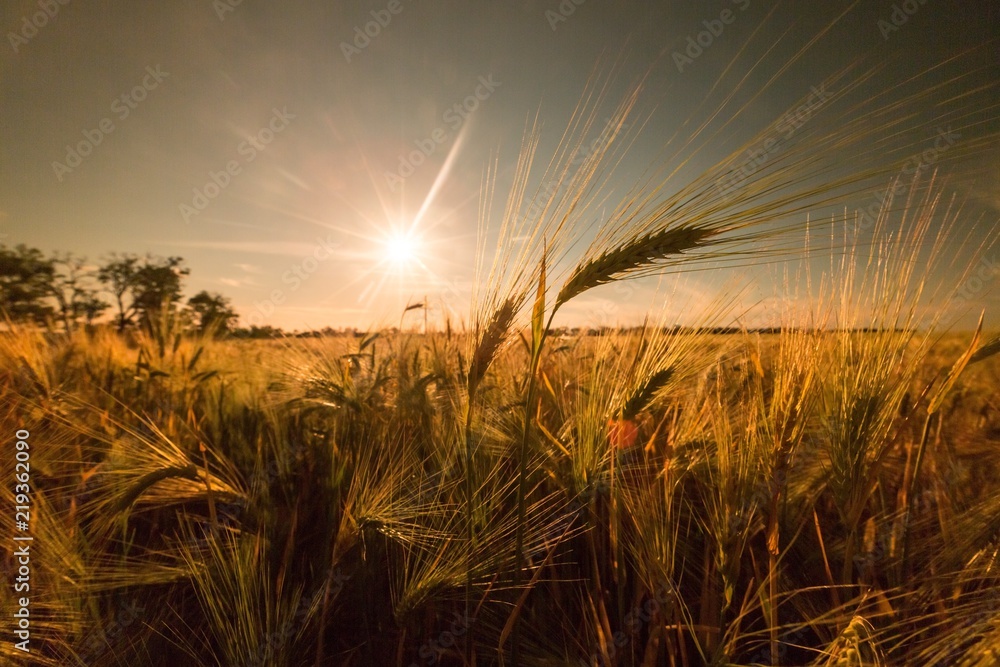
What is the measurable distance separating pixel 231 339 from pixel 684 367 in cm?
352

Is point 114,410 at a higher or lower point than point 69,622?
higher

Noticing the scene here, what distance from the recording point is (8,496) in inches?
56.8

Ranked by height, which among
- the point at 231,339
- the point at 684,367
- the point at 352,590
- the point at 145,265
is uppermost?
the point at 145,265

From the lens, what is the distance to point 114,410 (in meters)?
2.24

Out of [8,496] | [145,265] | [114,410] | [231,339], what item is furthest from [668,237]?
[145,265]

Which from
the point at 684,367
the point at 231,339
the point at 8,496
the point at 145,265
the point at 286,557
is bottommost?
the point at 286,557

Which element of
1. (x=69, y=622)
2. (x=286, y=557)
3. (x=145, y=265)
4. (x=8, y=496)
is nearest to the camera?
(x=69, y=622)

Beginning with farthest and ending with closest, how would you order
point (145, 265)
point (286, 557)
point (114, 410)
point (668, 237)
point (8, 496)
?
point (145, 265) < point (114, 410) < point (8, 496) < point (286, 557) < point (668, 237)

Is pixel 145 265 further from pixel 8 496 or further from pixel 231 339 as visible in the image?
pixel 8 496

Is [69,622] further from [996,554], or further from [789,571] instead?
[996,554]

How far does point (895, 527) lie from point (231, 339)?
4081 mm

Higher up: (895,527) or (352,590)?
(895,527)

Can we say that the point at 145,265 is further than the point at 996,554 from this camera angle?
Yes

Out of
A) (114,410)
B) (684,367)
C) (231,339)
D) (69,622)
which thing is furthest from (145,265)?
(684,367)
